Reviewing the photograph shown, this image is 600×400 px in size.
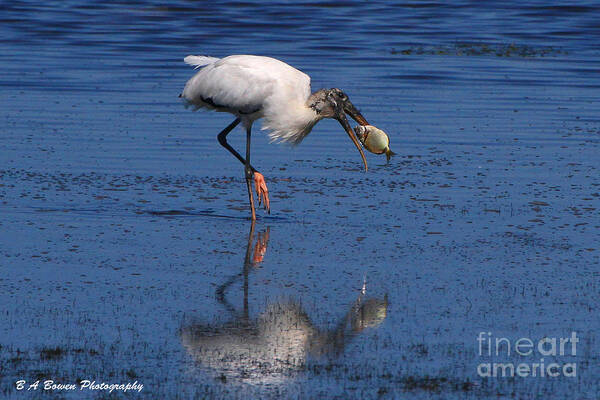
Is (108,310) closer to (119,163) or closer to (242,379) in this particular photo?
(242,379)

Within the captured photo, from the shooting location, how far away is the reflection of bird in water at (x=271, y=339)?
6535mm

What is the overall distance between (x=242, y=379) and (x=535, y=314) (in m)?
2.20

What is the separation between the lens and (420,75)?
21.3m

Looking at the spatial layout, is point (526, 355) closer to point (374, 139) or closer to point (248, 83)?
point (374, 139)

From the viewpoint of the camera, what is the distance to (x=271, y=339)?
7.04m

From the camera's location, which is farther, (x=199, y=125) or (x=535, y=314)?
(x=199, y=125)

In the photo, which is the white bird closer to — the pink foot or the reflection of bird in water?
the pink foot

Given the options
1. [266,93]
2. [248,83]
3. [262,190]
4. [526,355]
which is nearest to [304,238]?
[262,190]

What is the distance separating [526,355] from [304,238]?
3.32 meters

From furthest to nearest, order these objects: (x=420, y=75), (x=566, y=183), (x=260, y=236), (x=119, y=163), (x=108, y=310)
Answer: (x=420, y=75)
(x=119, y=163)
(x=566, y=183)
(x=260, y=236)
(x=108, y=310)

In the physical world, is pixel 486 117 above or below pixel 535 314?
below

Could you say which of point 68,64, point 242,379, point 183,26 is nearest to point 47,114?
point 68,64

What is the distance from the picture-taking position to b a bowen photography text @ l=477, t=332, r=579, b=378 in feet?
21.5

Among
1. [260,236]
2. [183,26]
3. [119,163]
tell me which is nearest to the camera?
[260,236]
